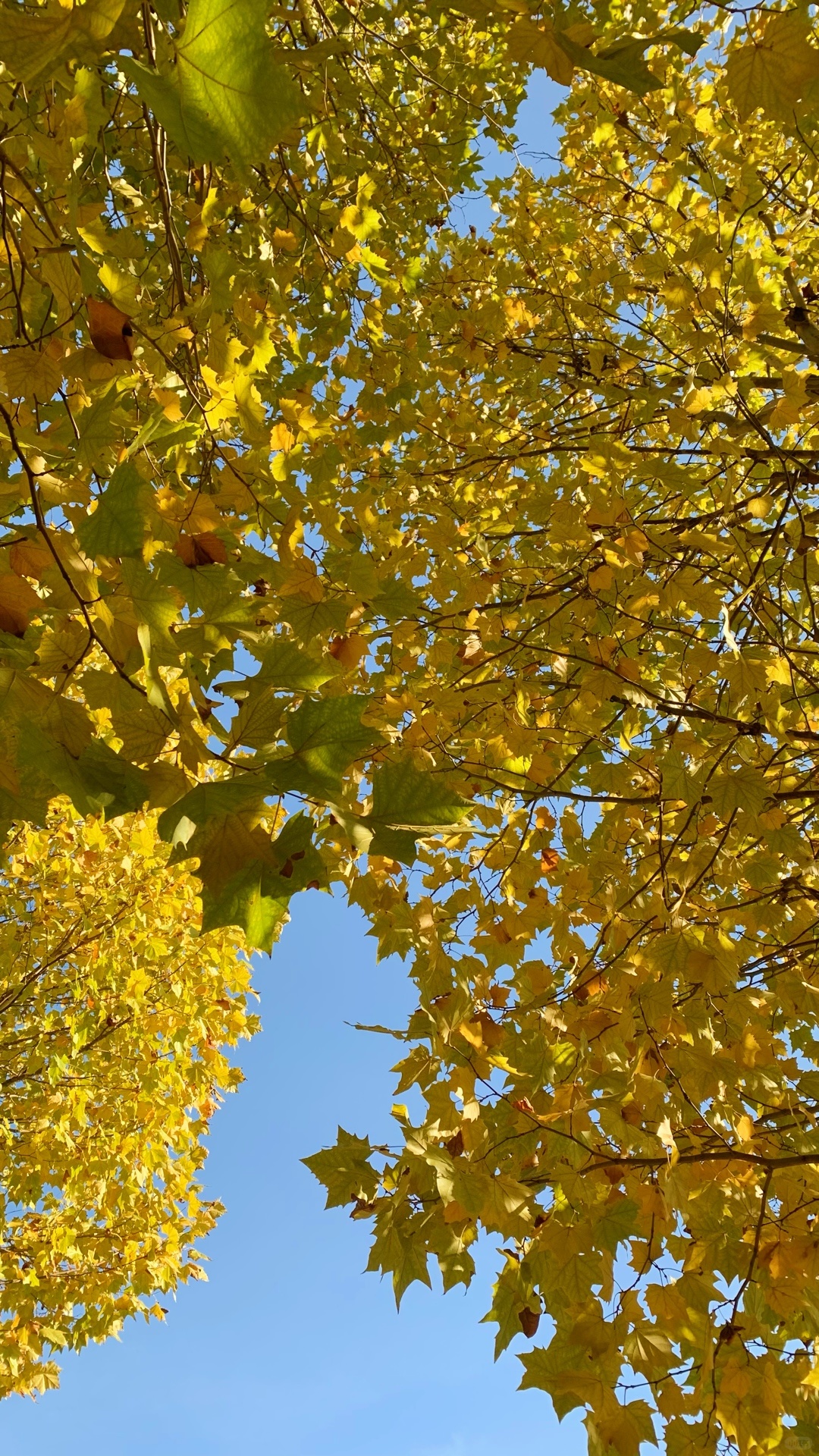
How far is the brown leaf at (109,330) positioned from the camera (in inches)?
48.4

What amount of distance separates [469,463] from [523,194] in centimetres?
211

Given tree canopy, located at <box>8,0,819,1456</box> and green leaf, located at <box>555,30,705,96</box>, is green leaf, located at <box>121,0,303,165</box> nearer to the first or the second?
tree canopy, located at <box>8,0,819,1456</box>

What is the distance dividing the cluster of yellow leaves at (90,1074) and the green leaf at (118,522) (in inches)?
146

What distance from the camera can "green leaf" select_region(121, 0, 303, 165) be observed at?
0.68 metres

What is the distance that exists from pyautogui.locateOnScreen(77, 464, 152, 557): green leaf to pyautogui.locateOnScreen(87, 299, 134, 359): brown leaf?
0.43m

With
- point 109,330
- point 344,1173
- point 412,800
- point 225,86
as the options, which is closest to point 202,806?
point 412,800

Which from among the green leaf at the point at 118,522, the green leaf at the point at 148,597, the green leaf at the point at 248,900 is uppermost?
the green leaf at the point at 118,522

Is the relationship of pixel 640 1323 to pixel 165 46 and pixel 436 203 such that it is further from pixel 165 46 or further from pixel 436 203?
pixel 436 203

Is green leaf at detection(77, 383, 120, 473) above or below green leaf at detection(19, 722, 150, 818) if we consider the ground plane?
above

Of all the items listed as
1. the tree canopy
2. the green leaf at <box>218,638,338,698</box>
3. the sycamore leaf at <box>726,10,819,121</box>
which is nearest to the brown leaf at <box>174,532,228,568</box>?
the tree canopy

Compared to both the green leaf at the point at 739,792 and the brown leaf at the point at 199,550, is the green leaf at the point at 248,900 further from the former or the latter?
the green leaf at the point at 739,792

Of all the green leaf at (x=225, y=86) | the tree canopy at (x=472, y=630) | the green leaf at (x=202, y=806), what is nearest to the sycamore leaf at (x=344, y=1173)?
the tree canopy at (x=472, y=630)

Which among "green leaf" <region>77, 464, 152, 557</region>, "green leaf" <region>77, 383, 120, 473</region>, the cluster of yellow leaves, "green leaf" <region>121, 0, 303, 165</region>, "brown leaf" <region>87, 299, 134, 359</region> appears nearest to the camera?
"green leaf" <region>121, 0, 303, 165</region>

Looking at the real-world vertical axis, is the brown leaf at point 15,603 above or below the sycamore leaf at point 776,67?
below
